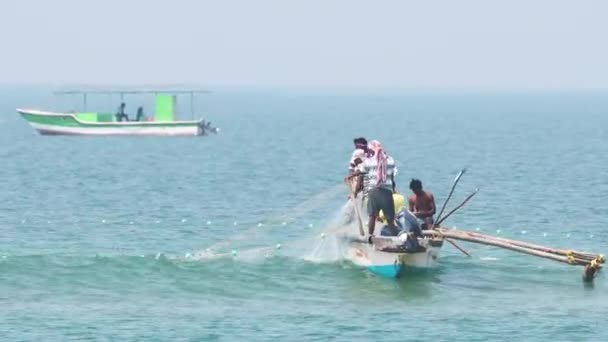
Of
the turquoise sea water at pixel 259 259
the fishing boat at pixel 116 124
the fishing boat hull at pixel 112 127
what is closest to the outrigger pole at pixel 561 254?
the turquoise sea water at pixel 259 259

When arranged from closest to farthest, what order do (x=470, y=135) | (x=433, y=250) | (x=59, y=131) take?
(x=433, y=250) → (x=59, y=131) → (x=470, y=135)

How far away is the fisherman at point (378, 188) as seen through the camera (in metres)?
34.3

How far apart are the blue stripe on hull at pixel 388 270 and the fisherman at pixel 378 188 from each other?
675 mm

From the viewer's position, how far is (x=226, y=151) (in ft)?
287

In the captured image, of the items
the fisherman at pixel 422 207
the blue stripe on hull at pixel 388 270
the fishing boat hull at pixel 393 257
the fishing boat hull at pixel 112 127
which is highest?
the fisherman at pixel 422 207

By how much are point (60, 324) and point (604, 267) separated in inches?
523

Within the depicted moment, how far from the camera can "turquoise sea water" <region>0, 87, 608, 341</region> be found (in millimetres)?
29656

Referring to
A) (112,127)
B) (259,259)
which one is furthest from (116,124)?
(259,259)

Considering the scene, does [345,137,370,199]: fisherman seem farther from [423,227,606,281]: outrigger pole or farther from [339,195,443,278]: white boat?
[423,227,606,281]: outrigger pole

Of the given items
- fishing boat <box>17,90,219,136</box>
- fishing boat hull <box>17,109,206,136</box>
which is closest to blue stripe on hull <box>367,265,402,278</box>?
fishing boat <box>17,90,219,136</box>

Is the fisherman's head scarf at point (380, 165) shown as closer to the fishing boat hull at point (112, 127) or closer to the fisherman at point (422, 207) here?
the fisherman at point (422, 207)

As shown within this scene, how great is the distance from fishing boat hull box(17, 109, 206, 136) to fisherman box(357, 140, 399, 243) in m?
60.4

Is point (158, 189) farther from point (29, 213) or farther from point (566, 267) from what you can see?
point (566, 267)

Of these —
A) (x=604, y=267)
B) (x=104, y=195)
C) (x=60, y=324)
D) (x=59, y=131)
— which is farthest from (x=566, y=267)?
(x=59, y=131)
